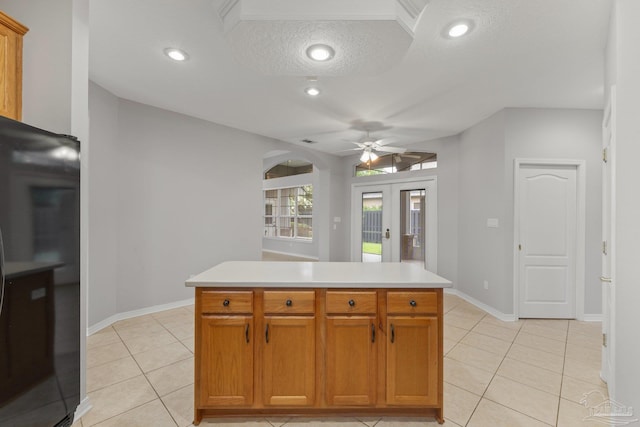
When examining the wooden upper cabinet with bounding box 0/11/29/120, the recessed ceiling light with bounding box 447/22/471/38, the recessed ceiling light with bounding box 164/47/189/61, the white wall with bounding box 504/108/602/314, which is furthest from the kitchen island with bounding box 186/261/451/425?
the white wall with bounding box 504/108/602/314

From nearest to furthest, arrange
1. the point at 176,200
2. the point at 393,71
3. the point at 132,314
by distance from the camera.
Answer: the point at 393,71, the point at 132,314, the point at 176,200

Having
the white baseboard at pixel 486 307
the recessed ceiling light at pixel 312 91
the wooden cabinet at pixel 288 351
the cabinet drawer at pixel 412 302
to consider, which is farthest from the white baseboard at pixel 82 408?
the white baseboard at pixel 486 307

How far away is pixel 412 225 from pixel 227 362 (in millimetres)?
4621

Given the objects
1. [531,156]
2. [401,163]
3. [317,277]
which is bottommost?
[317,277]

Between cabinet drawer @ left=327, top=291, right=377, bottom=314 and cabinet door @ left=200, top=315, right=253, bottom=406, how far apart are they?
20.5 inches

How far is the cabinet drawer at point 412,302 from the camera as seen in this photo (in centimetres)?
166

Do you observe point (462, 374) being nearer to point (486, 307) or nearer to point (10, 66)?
point (486, 307)

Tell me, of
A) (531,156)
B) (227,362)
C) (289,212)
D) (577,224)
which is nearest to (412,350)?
(227,362)

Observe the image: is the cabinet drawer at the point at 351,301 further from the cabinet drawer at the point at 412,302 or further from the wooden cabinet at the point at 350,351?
the cabinet drawer at the point at 412,302

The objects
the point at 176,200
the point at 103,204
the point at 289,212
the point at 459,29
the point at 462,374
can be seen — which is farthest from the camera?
the point at 289,212

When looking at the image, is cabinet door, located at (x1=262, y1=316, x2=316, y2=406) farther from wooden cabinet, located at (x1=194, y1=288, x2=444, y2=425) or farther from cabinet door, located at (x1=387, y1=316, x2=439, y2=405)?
cabinet door, located at (x1=387, y1=316, x2=439, y2=405)

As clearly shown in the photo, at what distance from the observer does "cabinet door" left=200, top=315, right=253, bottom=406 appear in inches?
64.4

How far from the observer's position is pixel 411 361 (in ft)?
5.43

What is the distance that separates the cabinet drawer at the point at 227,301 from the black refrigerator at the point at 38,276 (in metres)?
0.72
